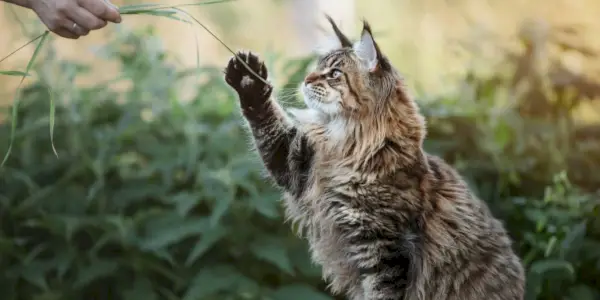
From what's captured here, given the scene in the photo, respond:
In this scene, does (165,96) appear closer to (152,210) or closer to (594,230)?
(152,210)

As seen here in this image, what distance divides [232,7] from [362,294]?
3.54 meters

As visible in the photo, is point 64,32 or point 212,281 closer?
point 64,32

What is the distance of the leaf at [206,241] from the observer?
2973 millimetres

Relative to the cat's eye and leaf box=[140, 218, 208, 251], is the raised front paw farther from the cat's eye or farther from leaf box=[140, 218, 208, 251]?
leaf box=[140, 218, 208, 251]

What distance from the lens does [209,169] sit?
3.33 m

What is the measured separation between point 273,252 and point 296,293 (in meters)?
0.17

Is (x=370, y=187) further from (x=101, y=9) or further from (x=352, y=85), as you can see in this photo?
(x=101, y=9)

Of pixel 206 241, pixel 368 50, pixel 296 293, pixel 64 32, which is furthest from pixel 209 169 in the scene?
pixel 64 32

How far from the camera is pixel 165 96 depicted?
356 centimetres

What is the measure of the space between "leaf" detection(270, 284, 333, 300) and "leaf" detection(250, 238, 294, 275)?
7 cm

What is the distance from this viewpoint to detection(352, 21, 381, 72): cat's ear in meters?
1.96

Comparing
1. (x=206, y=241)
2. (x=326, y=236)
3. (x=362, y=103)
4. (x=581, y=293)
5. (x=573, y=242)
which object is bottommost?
(x=206, y=241)

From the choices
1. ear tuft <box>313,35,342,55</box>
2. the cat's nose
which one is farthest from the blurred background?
the cat's nose

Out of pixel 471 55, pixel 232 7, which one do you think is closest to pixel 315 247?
pixel 471 55
